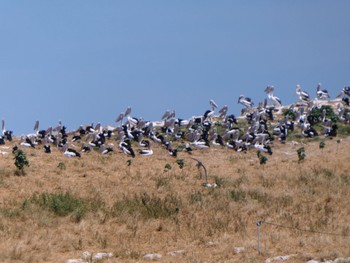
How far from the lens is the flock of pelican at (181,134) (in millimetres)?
40375

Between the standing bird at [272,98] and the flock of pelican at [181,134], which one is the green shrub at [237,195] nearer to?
the flock of pelican at [181,134]

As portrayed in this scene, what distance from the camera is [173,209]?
2611 centimetres

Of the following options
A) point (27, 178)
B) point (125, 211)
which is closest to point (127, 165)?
point (27, 178)

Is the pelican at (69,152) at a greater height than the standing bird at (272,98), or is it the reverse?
Answer: the standing bird at (272,98)

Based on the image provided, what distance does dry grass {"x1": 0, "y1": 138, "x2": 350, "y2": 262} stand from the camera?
20.9 metres

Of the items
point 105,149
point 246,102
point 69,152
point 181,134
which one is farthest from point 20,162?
point 246,102

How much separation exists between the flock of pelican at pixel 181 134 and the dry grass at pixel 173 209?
82.3 inches

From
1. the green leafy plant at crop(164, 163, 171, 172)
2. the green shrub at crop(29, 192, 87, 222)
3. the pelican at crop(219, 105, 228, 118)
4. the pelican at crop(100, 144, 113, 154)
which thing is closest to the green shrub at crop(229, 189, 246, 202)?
the green shrub at crop(29, 192, 87, 222)

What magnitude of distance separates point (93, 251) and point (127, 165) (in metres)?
14.7

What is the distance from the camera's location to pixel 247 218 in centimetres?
2527

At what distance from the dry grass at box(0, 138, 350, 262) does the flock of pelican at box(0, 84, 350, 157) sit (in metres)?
2.09

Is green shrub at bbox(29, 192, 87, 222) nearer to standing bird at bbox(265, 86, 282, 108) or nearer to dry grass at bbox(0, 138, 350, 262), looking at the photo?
dry grass at bbox(0, 138, 350, 262)

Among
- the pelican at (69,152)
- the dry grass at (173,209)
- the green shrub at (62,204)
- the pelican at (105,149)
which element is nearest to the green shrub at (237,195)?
the dry grass at (173,209)

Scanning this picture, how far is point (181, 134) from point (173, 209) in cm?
1871
